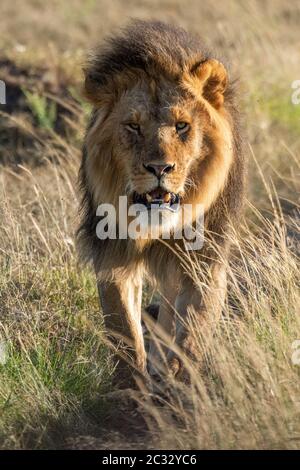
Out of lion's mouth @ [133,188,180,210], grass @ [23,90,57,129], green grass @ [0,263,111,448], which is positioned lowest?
green grass @ [0,263,111,448]

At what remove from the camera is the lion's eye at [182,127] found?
5.28 meters

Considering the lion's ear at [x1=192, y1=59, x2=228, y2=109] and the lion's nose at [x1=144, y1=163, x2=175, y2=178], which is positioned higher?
the lion's ear at [x1=192, y1=59, x2=228, y2=109]

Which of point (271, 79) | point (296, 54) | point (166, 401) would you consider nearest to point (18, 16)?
point (296, 54)

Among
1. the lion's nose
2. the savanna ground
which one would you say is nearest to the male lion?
the lion's nose

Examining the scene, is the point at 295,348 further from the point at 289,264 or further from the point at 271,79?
the point at 271,79

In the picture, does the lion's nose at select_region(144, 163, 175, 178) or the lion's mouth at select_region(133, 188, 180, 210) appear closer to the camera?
the lion's nose at select_region(144, 163, 175, 178)

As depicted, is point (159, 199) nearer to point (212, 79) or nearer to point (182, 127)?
point (182, 127)

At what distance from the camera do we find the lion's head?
521 cm

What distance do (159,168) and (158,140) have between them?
0.16 m

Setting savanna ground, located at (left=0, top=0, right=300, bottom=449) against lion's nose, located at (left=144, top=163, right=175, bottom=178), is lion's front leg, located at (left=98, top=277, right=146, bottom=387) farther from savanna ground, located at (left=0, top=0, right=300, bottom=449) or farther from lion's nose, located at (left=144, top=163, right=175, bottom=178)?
lion's nose, located at (left=144, top=163, right=175, bottom=178)

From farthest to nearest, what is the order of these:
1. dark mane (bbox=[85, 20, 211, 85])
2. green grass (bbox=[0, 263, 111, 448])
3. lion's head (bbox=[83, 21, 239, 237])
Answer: dark mane (bbox=[85, 20, 211, 85]), lion's head (bbox=[83, 21, 239, 237]), green grass (bbox=[0, 263, 111, 448])

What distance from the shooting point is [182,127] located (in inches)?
209

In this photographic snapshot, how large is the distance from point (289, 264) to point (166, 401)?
1.34 meters

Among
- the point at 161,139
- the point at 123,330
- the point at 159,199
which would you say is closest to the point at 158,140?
the point at 161,139
